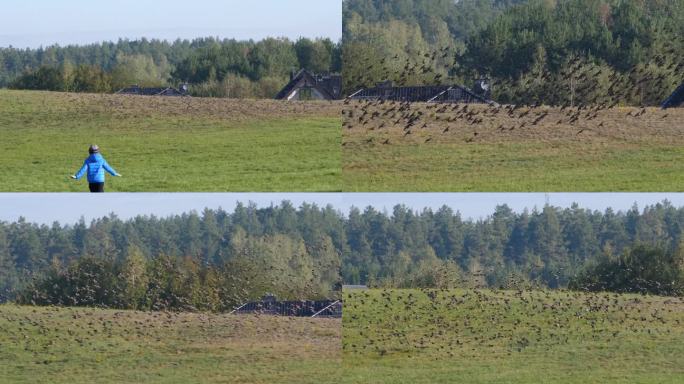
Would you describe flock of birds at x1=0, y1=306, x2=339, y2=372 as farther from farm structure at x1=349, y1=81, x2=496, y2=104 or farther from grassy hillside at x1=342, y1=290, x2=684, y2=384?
farm structure at x1=349, y1=81, x2=496, y2=104

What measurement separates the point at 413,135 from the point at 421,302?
417cm

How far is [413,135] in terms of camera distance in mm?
32594

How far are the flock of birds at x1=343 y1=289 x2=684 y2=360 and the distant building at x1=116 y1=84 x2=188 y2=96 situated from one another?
44.2 feet

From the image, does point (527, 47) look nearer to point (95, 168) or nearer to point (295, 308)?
point (295, 308)

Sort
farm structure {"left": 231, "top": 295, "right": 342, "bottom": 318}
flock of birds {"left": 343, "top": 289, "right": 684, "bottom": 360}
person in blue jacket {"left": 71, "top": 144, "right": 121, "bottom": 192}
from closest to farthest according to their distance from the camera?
person in blue jacket {"left": 71, "top": 144, "right": 121, "bottom": 192}
flock of birds {"left": 343, "top": 289, "right": 684, "bottom": 360}
farm structure {"left": 231, "top": 295, "right": 342, "bottom": 318}

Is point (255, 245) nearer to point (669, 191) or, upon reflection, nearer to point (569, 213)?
point (569, 213)

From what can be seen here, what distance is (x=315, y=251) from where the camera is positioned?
2950 cm

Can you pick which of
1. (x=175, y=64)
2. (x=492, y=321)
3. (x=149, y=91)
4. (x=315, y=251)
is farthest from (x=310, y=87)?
(x=492, y=321)

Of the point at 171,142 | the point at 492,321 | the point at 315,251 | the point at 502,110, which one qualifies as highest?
the point at 502,110

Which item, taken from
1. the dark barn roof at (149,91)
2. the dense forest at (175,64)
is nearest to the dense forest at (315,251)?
the dense forest at (175,64)

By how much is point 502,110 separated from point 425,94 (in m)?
2.08

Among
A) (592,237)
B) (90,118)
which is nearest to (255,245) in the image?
(592,237)

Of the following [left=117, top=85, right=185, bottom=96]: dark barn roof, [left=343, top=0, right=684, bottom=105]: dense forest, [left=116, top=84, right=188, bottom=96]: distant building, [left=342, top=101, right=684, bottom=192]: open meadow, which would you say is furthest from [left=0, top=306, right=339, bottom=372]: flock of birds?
[left=117, top=85, right=185, bottom=96]: dark barn roof

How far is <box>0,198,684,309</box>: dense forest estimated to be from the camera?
96.7ft
